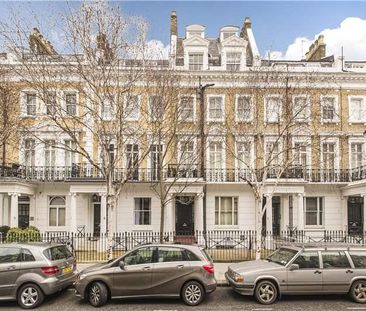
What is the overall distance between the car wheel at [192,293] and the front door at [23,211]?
18751mm

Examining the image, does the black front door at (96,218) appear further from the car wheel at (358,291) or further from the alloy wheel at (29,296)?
the car wheel at (358,291)

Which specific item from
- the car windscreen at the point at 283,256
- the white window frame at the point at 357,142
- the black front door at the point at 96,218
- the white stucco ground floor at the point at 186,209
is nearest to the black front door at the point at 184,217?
the white stucco ground floor at the point at 186,209

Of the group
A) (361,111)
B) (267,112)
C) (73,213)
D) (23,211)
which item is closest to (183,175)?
(267,112)

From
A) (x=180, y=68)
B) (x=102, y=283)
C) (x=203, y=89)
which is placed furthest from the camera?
(x=180, y=68)

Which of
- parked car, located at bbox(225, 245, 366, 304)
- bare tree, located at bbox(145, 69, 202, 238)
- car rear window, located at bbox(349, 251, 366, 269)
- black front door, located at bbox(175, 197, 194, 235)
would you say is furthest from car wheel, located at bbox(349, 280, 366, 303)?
black front door, located at bbox(175, 197, 194, 235)

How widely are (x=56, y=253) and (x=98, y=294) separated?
1875 millimetres

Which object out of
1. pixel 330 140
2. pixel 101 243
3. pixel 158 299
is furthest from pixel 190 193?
pixel 158 299

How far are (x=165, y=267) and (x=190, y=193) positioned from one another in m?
14.1

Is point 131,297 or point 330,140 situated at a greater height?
point 330,140

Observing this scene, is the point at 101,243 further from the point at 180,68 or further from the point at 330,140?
the point at 330,140

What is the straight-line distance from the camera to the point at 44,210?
→ 84.0 ft

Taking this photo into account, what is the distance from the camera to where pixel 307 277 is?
1054cm

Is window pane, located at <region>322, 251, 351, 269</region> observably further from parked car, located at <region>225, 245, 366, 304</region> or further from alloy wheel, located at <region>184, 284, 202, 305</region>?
alloy wheel, located at <region>184, 284, 202, 305</region>

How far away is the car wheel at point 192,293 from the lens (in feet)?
33.6
